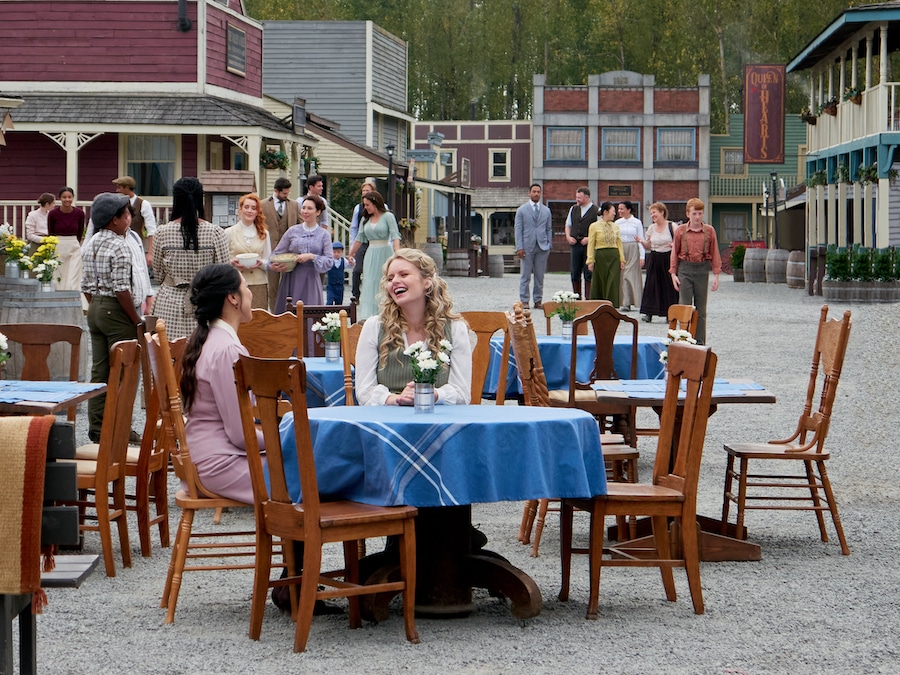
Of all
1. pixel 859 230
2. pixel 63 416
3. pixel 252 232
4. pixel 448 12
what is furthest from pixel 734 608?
pixel 448 12

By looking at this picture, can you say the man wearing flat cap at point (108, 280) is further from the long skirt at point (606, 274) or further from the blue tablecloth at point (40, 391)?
the long skirt at point (606, 274)

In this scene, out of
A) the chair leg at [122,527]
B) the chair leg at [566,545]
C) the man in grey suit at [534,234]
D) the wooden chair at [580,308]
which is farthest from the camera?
the man in grey suit at [534,234]

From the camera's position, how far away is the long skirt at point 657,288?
2056 cm

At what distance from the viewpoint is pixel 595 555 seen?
5.94 meters

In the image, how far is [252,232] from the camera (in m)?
13.2

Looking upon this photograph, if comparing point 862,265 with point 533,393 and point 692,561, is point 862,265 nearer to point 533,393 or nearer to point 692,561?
point 533,393

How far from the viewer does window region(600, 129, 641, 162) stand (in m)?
58.3

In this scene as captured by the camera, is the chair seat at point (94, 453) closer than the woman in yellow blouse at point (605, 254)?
Yes

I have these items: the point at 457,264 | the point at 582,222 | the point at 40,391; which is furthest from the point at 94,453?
the point at 457,264

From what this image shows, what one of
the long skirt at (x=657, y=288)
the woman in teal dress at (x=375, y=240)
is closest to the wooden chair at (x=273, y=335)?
the woman in teal dress at (x=375, y=240)

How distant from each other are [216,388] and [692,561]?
82.1 inches

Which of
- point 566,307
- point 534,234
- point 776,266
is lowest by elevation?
point 566,307

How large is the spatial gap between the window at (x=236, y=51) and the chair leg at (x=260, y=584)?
23.4 metres

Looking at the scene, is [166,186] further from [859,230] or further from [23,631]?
[23,631]
